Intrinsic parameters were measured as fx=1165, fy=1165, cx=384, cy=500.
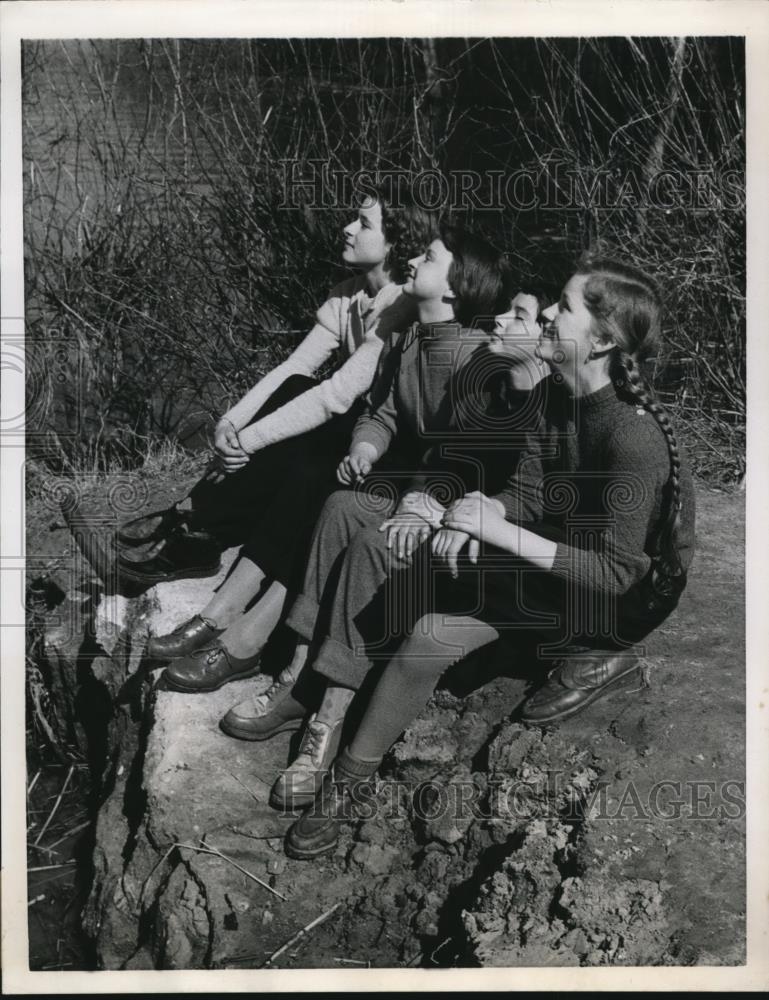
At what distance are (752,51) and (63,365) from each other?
92.6 inches

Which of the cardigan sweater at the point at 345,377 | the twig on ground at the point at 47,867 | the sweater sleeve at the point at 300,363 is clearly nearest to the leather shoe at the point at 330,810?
the twig on ground at the point at 47,867

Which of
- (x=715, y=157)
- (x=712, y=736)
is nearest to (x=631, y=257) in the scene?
(x=715, y=157)

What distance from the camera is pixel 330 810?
128 inches

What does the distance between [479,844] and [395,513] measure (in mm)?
954

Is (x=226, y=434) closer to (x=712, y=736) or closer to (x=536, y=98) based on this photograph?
(x=536, y=98)

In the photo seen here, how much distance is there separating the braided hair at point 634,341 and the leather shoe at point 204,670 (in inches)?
50.1

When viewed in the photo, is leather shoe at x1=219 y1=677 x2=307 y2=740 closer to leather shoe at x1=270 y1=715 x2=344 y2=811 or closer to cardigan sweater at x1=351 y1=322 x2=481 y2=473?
leather shoe at x1=270 y1=715 x2=344 y2=811

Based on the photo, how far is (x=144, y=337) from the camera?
4.05 meters

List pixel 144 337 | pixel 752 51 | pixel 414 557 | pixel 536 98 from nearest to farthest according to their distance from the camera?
1. pixel 414 557
2. pixel 752 51
3. pixel 536 98
4. pixel 144 337

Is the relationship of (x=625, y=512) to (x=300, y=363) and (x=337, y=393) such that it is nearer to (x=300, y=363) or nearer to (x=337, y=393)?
(x=337, y=393)

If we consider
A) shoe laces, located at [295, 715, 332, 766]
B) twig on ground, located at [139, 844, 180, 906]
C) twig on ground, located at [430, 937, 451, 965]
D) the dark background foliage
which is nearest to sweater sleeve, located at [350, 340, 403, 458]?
the dark background foliage

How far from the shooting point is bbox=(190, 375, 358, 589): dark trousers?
347 cm

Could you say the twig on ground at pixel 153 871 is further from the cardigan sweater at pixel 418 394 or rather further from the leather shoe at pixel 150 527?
the cardigan sweater at pixel 418 394

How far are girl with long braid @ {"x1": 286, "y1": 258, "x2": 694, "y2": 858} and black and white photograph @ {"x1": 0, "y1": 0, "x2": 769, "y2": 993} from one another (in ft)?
0.03
